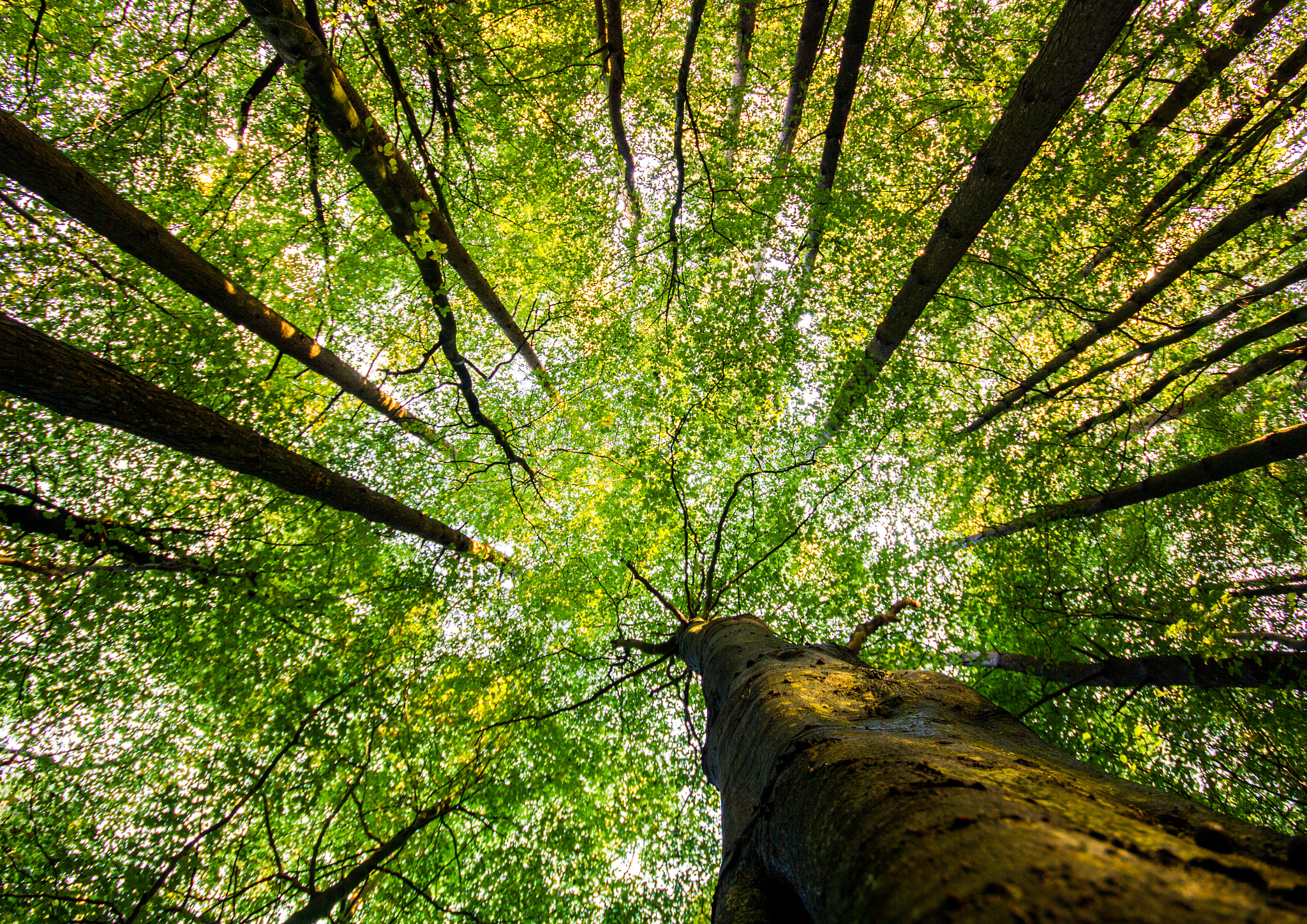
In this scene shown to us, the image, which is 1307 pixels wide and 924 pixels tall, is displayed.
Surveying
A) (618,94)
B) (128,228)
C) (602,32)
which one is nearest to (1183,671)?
(618,94)

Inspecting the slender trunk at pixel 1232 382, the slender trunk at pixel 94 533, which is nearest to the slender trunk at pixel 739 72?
the slender trunk at pixel 1232 382

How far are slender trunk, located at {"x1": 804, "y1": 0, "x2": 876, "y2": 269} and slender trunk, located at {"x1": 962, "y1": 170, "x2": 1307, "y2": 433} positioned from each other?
11.1ft

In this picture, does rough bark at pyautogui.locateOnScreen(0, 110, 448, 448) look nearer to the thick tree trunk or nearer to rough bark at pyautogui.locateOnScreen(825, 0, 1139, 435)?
the thick tree trunk

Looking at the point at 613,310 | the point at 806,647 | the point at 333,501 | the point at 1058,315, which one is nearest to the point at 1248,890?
the point at 806,647

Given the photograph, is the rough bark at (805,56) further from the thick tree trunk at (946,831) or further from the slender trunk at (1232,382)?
the slender trunk at (1232,382)

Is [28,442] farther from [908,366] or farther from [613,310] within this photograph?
[908,366]

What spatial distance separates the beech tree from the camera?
4.41 metres

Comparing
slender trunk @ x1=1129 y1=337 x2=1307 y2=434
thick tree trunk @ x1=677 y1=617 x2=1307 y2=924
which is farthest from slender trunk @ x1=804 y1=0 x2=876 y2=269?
slender trunk @ x1=1129 y1=337 x2=1307 y2=434

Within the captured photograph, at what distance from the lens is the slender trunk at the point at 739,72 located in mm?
6082

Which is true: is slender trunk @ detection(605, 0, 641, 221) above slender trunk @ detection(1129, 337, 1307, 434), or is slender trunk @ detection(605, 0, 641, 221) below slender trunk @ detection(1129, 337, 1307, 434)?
above

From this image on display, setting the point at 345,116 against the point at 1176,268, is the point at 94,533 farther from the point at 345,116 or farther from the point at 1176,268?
the point at 1176,268

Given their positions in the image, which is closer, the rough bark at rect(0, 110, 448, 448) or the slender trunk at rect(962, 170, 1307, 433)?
the rough bark at rect(0, 110, 448, 448)

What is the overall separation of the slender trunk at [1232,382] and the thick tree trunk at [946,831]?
684 centimetres

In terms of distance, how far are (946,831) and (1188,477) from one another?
6.14 metres
